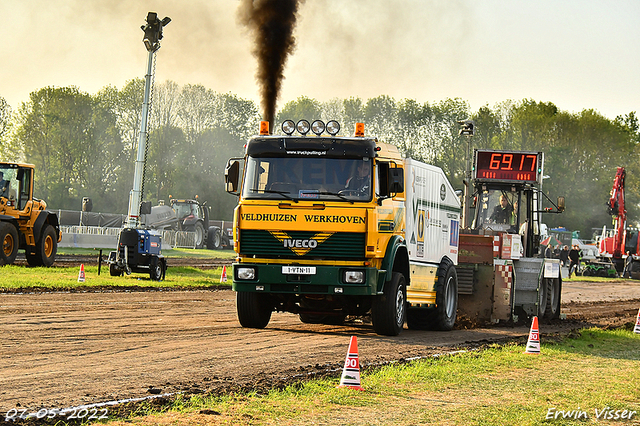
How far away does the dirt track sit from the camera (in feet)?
27.1

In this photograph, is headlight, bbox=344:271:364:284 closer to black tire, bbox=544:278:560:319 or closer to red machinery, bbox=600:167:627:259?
black tire, bbox=544:278:560:319

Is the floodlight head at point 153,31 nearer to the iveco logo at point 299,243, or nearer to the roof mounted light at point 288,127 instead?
the roof mounted light at point 288,127

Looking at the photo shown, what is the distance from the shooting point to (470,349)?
41.7ft

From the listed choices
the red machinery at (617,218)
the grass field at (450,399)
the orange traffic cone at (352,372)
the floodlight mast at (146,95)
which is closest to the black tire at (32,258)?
the floodlight mast at (146,95)

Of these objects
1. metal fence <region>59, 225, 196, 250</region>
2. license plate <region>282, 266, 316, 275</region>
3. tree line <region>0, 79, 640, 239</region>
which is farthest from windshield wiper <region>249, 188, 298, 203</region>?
tree line <region>0, 79, 640, 239</region>

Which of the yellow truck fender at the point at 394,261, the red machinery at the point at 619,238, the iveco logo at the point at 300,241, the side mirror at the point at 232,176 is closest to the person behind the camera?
the iveco logo at the point at 300,241

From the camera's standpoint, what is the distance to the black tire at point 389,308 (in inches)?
520

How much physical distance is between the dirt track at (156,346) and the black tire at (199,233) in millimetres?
34542

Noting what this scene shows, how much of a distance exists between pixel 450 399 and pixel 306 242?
4708mm

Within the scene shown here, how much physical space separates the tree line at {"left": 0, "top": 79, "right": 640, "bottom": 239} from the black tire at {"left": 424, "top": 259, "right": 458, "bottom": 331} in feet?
152

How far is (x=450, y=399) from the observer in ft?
27.5

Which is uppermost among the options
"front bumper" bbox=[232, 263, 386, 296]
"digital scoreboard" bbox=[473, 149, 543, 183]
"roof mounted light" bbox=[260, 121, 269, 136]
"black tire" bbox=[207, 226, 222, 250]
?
"digital scoreboard" bbox=[473, 149, 543, 183]

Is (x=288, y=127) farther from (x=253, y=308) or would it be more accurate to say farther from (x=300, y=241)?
(x=253, y=308)

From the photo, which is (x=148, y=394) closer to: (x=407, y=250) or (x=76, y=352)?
(x=76, y=352)
